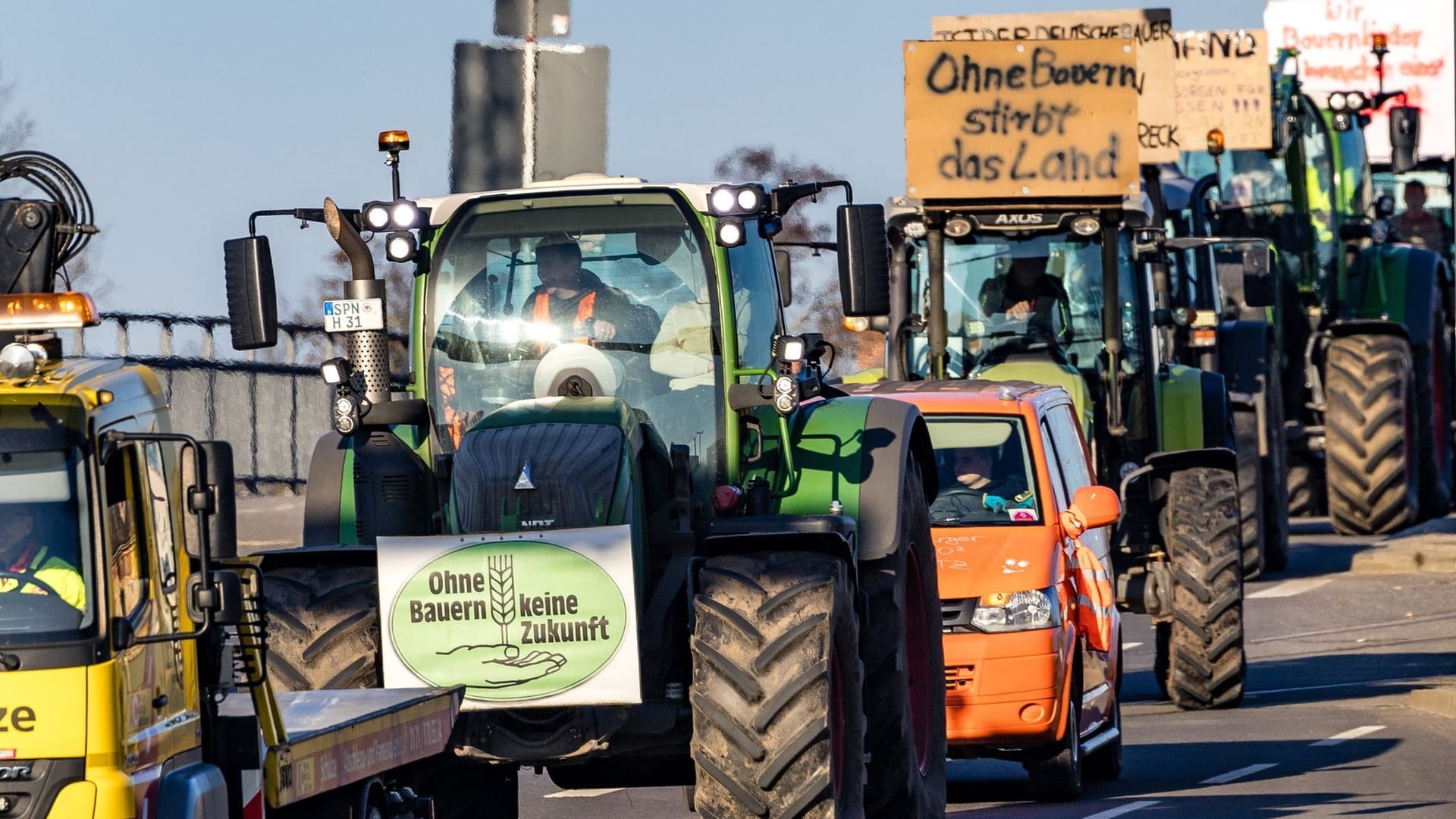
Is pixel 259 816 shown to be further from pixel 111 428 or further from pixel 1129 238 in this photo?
pixel 1129 238

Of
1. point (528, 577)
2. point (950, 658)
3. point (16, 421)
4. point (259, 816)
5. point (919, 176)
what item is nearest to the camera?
point (16, 421)

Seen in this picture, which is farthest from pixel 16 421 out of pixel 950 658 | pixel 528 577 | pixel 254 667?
pixel 950 658

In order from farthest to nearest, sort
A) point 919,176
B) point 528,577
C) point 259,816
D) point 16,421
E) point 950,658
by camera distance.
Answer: point 919,176
point 950,658
point 528,577
point 259,816
point 16,421

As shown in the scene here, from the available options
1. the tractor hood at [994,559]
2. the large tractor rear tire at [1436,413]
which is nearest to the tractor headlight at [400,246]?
the tractor hood at [994,559]

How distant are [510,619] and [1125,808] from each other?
13.7ft

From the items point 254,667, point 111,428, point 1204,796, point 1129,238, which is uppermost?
point 1129,238

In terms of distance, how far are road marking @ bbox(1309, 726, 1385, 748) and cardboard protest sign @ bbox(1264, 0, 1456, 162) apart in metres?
27.7

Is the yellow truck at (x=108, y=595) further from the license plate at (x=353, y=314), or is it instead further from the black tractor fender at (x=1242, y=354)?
the black tractor fender at (x=1242, y=354)

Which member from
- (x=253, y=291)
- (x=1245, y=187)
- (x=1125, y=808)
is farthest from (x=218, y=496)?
(x=1245, y=187)

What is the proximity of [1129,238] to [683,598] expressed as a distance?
9127mm

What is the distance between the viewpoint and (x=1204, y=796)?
1316cm

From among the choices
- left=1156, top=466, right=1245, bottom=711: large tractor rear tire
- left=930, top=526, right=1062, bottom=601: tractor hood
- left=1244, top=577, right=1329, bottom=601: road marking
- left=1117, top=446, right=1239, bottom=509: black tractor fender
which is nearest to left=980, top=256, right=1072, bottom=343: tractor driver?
left=1117, top=446, right=1239, bottom=509: black tractor fender

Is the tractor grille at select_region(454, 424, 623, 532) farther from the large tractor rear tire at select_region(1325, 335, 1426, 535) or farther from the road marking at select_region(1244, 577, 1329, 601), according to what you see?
the large tractor rear tire at select_region(1325, 335, 1426, 535)

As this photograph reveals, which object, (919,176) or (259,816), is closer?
(259,816)
